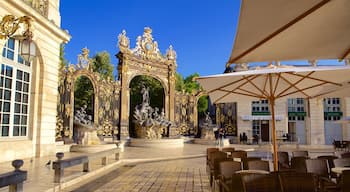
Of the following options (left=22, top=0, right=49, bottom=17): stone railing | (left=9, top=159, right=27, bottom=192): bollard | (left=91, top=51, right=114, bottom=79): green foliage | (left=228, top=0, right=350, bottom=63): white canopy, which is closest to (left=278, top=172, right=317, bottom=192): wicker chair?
(left=228, top=0, right=350, bottom=63): white canopy

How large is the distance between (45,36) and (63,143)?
14.5ft

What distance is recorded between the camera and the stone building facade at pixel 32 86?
26.6ft

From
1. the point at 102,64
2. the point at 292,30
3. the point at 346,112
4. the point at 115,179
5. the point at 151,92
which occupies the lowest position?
the point at 115,179

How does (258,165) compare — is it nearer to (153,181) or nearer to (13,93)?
(153,181)

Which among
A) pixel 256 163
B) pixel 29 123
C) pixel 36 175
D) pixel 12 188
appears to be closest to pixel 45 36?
pixel 29 123

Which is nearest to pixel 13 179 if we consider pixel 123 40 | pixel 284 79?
pixel 284 79

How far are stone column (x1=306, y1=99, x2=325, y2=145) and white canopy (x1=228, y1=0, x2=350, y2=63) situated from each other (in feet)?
65.6

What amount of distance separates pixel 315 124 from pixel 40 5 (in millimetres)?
20290

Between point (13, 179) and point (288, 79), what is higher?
point (288, 79)

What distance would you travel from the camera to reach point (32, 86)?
30.9ft

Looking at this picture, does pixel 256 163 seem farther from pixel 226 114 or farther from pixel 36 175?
pixel 226 114

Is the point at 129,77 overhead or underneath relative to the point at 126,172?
overhead

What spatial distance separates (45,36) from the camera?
32.1 feet

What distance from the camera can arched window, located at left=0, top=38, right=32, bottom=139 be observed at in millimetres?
8047
